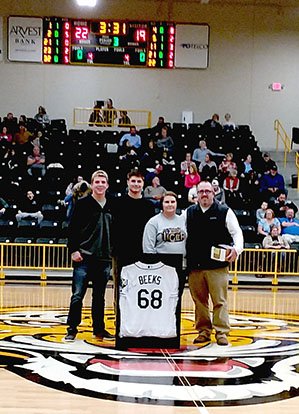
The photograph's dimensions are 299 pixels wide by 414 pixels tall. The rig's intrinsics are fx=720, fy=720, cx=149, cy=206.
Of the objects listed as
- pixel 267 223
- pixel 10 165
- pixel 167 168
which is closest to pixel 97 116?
pixel 10 165

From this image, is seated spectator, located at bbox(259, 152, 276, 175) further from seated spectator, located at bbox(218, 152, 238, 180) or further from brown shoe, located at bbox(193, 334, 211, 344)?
brown shoe, located at bbox(193, 334, 211, 344)

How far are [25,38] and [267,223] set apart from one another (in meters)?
11.5

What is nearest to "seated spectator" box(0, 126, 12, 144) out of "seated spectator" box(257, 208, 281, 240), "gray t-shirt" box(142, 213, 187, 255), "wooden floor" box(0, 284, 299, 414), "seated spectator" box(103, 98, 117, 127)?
"seated spectator" box(103, 98, 117, 127)

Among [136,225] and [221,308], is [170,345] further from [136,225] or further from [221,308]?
[136,225]

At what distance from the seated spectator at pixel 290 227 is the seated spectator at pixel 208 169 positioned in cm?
243

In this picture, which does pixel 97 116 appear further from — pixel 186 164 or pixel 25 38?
pixel 186 164

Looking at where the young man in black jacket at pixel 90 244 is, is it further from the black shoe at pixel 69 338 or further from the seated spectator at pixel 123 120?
the seated spectator at pixel 123 120

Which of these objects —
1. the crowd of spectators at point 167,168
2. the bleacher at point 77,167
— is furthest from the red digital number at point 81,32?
the crowd of spectators at point 167,168

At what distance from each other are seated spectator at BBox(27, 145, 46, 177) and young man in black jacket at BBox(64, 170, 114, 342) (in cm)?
1027

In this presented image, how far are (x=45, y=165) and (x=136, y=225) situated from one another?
37.0 ft

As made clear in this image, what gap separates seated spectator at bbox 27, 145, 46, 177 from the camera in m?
18.0

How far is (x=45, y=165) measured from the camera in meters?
18.6

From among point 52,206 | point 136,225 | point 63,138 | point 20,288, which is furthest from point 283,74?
point 136,225

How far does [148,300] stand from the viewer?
24.4ft
